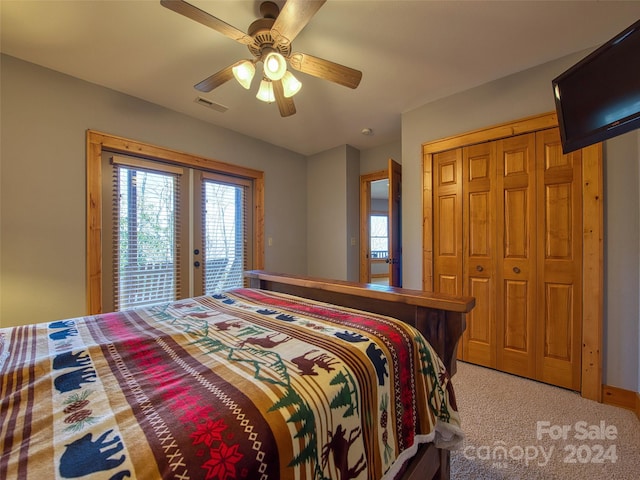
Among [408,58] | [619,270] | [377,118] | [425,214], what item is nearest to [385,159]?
[377,118]

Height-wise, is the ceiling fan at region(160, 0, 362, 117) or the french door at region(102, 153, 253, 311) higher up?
the ceiling fan at region(160, 0, 362, 117)

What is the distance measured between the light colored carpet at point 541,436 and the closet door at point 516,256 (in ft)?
0.89

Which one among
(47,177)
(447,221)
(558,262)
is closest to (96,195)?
(47,177)

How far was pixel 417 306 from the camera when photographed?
3.98 ft

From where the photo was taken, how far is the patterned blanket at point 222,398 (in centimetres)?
49

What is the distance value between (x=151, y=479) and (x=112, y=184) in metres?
2.80

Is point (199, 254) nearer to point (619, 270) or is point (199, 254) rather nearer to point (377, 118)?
point (377, 118)

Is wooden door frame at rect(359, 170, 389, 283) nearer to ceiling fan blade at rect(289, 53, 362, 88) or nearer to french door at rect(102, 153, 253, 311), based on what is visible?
french door at rect(102, 153, 253, 311)

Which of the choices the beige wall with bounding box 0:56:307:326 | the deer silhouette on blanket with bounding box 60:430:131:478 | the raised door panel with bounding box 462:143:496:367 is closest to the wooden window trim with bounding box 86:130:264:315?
the beige wall with bounding box 0:56:307:326

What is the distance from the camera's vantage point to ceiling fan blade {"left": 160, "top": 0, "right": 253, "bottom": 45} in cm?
120

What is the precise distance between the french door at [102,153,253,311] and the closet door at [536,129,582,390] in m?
3.09

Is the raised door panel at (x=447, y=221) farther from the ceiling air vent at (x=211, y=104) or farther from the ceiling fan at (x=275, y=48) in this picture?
the ceiling air vent at (x=211, y=104)

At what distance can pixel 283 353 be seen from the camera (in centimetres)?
86

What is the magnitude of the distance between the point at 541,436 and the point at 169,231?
3.44 m
